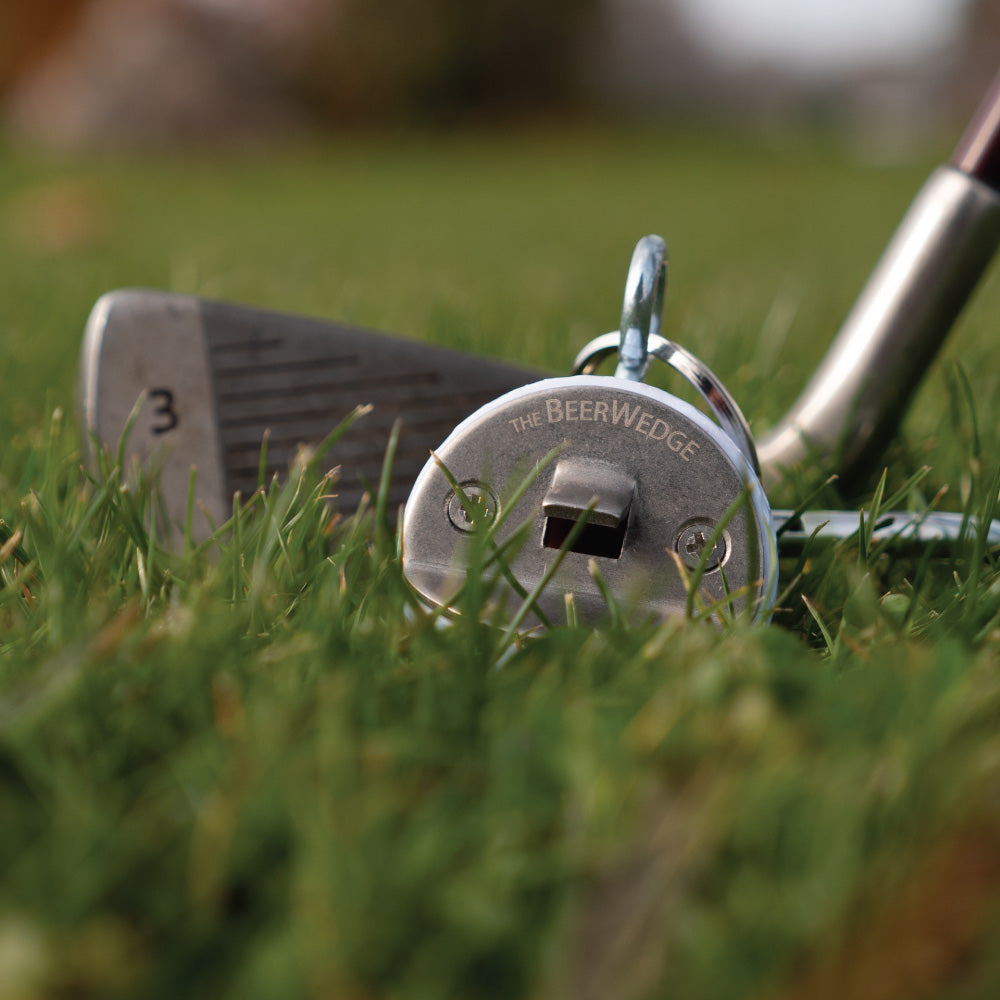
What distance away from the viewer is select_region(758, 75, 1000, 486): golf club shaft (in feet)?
4.93

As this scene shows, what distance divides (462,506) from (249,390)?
0.54 metres

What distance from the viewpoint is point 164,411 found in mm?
1514

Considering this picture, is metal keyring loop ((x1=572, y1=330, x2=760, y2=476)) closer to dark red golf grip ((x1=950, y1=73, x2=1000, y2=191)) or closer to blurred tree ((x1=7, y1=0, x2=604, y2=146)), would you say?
dark red golf grip ((x1=950, y1=73, x2=1000, y2=191))

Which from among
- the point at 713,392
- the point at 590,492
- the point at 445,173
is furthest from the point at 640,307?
the point at 445,173

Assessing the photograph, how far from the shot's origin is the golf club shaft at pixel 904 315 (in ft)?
4.93

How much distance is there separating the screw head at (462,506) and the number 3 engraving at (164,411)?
0.56 meters

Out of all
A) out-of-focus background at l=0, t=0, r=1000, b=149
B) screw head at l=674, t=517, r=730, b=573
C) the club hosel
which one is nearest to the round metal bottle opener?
screw head at l=674, t=517, r=730, b=573

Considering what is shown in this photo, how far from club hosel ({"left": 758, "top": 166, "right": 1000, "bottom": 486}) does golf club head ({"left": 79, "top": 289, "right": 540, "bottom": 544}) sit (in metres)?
0.47

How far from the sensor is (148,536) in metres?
1.22

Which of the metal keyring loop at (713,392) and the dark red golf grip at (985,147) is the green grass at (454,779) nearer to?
the metal keyring loop at (713,392)

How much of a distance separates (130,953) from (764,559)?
28.2 inches

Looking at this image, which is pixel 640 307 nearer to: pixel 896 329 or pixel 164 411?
pixel 896 329

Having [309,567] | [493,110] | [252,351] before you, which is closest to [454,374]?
[252,351]

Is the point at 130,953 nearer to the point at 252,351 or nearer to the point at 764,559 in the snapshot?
the point at 764,559
